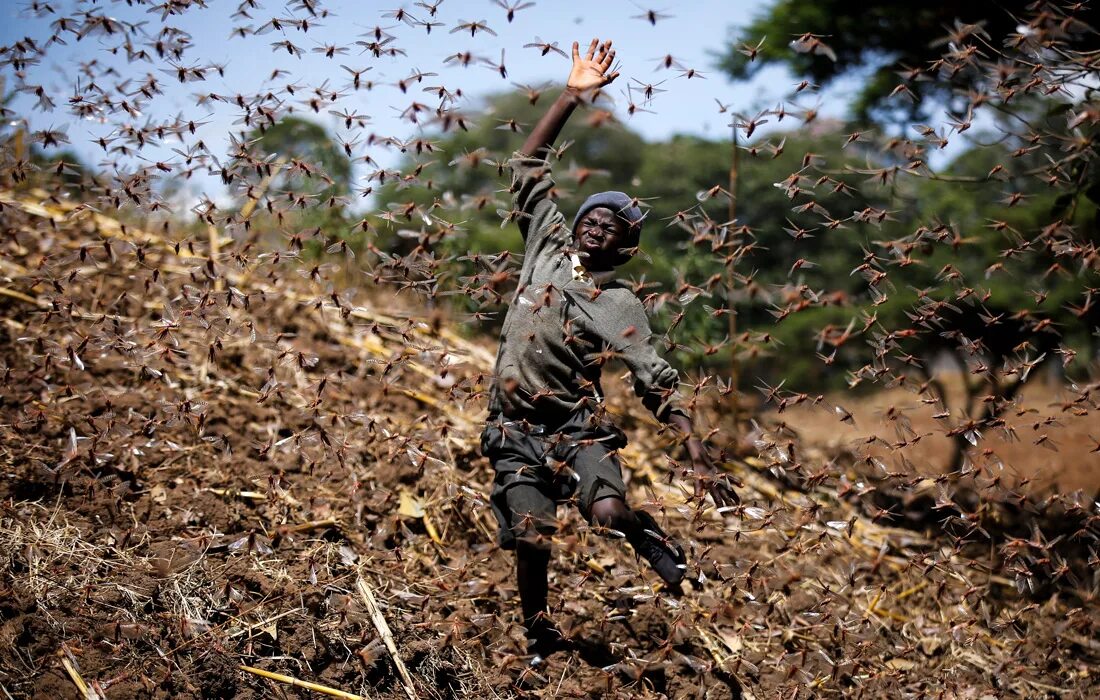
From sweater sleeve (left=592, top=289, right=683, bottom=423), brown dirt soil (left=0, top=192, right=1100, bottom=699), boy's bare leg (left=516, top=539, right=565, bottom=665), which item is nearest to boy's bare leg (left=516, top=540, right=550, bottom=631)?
boy's bare leg (left=516, top=539, right=565, bottom=665)

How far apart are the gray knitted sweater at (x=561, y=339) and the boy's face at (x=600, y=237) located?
0.23ft

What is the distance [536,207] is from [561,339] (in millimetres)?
571

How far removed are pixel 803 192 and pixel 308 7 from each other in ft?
6.94

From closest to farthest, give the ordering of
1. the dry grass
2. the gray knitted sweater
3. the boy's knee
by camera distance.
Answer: the boy's knee < the gray knitted sweater < the dry grass

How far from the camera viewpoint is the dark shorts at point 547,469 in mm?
3059

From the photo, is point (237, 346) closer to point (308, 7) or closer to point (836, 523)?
point (308, 7)

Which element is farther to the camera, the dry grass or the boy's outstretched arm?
the dry grass

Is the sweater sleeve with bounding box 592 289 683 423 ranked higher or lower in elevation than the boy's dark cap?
lower

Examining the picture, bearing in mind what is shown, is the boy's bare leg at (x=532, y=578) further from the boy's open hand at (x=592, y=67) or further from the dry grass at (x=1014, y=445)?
the boy's open hand at (x=592, y=67)

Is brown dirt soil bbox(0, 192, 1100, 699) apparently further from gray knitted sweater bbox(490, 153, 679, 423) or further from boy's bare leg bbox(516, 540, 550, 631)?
gray knitted sweater bbox(490, 153, 679, 423)

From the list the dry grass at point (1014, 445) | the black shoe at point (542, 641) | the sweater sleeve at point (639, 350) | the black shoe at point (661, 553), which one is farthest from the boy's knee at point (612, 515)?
the dry grass at point (1014, 445)

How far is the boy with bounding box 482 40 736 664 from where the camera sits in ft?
10.0

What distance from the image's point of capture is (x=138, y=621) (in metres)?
3.09

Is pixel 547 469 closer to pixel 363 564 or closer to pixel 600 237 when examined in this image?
pixel 600 237
